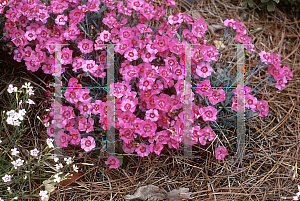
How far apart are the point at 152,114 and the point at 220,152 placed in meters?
0.79

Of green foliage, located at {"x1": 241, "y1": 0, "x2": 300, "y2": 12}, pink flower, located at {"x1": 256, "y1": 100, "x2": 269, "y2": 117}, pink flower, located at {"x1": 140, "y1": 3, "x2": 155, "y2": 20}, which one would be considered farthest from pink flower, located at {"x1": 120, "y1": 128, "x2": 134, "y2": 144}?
green foliage, located at {"x1": 241, "y1": 0, "x2": 300, "y2": 12}

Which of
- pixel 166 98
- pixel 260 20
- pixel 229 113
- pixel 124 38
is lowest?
pixel 229 113

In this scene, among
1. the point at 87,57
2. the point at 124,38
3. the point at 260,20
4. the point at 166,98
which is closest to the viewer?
the point at 166,98

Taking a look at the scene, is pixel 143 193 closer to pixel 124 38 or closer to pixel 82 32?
pixel 124 38

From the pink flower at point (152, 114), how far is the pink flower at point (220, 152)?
28.2 inches

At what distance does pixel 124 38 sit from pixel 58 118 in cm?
95

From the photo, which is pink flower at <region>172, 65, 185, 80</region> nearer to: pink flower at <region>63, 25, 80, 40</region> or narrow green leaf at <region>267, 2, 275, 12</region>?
pink flower at <region>63, 25, 80, 40</region>

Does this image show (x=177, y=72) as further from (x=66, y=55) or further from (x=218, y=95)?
(x=66, y=55)

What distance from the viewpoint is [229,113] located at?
2.91m

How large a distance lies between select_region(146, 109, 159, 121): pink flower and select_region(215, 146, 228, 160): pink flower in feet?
2.35

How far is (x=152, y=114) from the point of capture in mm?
2361

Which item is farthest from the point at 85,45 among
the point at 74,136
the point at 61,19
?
the point at 74,136

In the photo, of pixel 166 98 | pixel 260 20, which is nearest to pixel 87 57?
pixel 166 98
